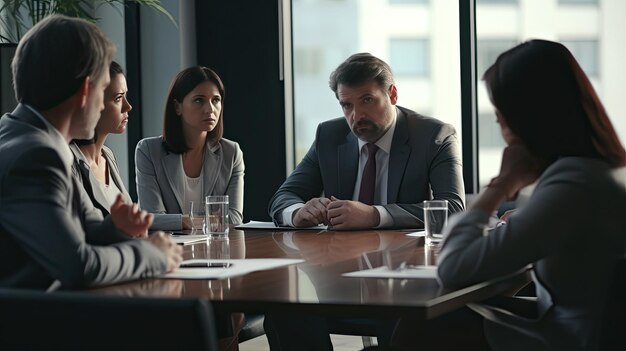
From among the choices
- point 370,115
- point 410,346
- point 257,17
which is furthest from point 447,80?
point 410,346

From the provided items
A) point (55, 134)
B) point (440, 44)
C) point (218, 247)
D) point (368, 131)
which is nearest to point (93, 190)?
point (218, 247)

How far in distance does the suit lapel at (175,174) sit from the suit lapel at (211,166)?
108mm

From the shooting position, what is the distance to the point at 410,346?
2.17 meters

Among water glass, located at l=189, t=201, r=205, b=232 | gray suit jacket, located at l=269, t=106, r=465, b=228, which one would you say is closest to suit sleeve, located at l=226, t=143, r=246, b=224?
gray suit jacket, located at l=269, t=106, r=465, b=228

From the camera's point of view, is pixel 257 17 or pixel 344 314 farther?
pixel 257 17

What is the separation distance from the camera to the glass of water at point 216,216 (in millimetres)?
3066

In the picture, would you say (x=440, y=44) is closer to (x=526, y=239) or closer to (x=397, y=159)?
(x=397, y=159)

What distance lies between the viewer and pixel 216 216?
10.1 feet

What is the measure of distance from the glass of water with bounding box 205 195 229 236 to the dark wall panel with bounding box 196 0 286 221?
3107mm

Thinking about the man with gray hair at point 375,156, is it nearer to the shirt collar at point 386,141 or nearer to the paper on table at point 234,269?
the shirt collar at point 386,141

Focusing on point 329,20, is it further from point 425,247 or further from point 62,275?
point 62,275

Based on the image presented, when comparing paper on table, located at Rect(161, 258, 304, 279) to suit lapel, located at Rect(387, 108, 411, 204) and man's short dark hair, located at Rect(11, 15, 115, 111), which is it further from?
suit lapel, located at Rect(387, 108, 411, 204)

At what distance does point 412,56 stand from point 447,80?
0.29 metres

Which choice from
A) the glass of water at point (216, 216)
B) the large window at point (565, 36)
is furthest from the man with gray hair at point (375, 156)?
the large window at point (565, 36)
